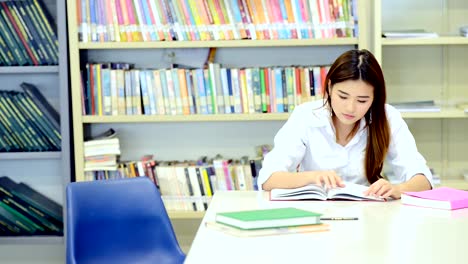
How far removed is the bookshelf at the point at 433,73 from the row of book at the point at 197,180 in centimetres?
87

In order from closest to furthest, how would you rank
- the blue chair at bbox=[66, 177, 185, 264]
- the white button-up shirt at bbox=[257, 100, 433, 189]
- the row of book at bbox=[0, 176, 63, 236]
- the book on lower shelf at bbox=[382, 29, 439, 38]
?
the blue chair at bbox=[66, 177, 185, 264] < the white button-up shirt at bbox=[257, 100, 433, 189] < the book on lower shelf at bbox=[382, 29, 439, 38] < the row of book at bbox=[0, 176, 63, 236]

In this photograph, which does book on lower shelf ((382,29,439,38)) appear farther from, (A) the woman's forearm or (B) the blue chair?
(B) the blue chair

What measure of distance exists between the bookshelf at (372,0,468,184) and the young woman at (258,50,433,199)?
1.16 meters

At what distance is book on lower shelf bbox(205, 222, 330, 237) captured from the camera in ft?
7.45

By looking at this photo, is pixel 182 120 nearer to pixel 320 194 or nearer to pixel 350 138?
pixel 350 138

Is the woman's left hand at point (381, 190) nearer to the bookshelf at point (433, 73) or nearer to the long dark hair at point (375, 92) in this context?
the long dark hair at point (375, 92)

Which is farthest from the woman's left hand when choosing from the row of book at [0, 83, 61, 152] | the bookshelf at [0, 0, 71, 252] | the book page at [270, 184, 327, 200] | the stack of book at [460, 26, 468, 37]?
the row of book at [0, 83, 61, 152]

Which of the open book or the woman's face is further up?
the woman's face

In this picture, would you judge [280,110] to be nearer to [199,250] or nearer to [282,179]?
[282,179]

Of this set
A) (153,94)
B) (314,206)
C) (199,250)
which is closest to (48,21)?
(153,94)

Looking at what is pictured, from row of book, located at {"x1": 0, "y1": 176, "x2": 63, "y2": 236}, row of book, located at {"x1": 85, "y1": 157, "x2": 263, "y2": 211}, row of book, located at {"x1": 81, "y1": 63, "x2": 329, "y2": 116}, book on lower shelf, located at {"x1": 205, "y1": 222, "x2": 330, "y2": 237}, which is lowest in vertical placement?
row of book, located at {"x1": 0, "y1": 176, "x2": 63, "y2": 236}

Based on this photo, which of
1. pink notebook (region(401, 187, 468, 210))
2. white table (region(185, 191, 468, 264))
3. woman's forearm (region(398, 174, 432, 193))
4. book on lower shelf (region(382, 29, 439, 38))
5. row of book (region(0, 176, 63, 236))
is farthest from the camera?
row of book (region(0, 176, 63, 236))

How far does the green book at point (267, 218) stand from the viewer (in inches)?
90.3

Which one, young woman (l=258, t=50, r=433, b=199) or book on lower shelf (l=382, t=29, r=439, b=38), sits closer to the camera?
young woman (l=258, t=50, r=433, b=199)
